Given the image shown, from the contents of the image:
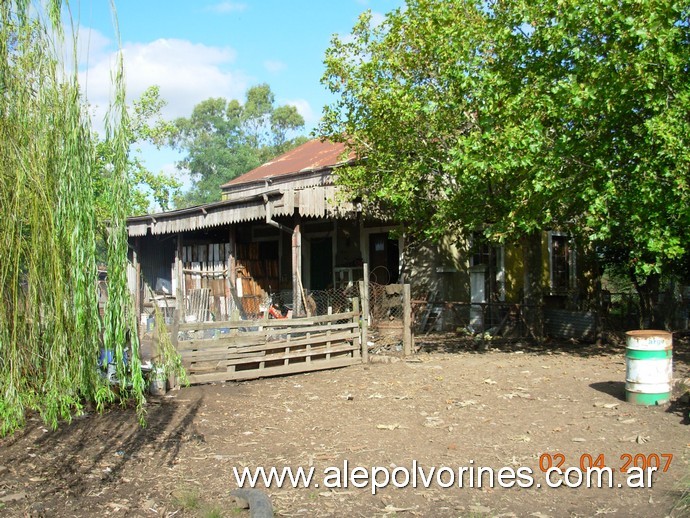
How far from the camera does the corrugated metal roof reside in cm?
2190

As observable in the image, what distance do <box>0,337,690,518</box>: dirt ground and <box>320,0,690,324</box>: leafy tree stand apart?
296 cm

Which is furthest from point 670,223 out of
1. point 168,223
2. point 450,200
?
point 168,223

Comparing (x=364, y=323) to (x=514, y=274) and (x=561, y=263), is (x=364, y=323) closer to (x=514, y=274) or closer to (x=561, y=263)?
(x=514, y=274)

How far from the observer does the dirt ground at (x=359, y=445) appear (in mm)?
4938

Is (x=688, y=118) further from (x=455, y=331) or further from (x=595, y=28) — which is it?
(x=455, y=331)

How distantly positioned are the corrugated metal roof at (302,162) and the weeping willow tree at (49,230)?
15.5 m

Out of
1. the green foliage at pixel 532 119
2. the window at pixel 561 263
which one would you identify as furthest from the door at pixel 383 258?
the window at pixel 561 263

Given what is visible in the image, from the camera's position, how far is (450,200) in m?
12.9

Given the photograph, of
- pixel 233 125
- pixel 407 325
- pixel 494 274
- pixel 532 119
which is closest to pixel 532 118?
pixel 532 119

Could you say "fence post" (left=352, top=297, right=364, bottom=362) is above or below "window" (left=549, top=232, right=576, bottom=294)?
below

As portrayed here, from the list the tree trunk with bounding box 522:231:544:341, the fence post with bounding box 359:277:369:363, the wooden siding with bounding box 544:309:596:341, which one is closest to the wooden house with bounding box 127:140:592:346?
the tree trunk with bounding box 522:231:544:341

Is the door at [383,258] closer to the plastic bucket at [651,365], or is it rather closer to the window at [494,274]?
the window at [494,274]

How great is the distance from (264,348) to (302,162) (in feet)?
46.9

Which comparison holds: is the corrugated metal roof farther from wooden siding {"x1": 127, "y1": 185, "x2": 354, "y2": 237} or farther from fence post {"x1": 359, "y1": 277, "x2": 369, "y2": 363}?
fence post {"x1": 359, "y1": 277, "x2": 369, "y2": 363}
